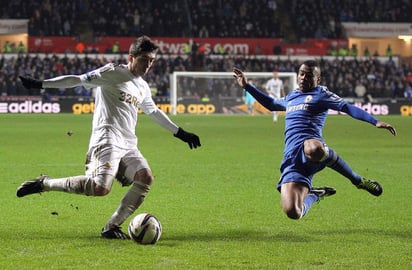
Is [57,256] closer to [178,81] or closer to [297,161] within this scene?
[297,161]

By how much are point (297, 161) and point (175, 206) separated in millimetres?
2433

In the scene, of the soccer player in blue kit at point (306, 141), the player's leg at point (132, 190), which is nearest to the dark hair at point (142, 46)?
the player's leg at point (132, 190)

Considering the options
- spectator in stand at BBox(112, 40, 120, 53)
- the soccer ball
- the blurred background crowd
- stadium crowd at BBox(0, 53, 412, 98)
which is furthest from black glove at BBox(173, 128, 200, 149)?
spectator in stand at BBox(112, 40, 120, 53)

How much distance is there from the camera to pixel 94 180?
7910 mm

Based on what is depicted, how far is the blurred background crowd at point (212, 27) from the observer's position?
43.4 meters

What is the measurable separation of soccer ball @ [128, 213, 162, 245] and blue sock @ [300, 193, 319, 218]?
1.54 metres

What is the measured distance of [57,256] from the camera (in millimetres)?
7125

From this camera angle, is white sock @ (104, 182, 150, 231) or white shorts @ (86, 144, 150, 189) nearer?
white shorts @ (86, 144, 150, 189)

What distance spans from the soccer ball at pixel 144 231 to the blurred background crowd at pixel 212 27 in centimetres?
3368

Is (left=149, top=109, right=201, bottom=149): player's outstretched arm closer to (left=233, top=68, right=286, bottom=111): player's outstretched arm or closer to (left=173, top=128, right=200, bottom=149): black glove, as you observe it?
(left=173, top=128, right=200, bottom=149): black glove

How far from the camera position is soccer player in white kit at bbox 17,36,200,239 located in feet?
26.1

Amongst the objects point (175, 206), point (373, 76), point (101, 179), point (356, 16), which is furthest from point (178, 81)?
point (101, 179)

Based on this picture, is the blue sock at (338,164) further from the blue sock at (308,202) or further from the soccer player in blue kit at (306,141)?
the blue sock at (308,202)

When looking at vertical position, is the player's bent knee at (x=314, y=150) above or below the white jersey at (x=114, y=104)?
below
